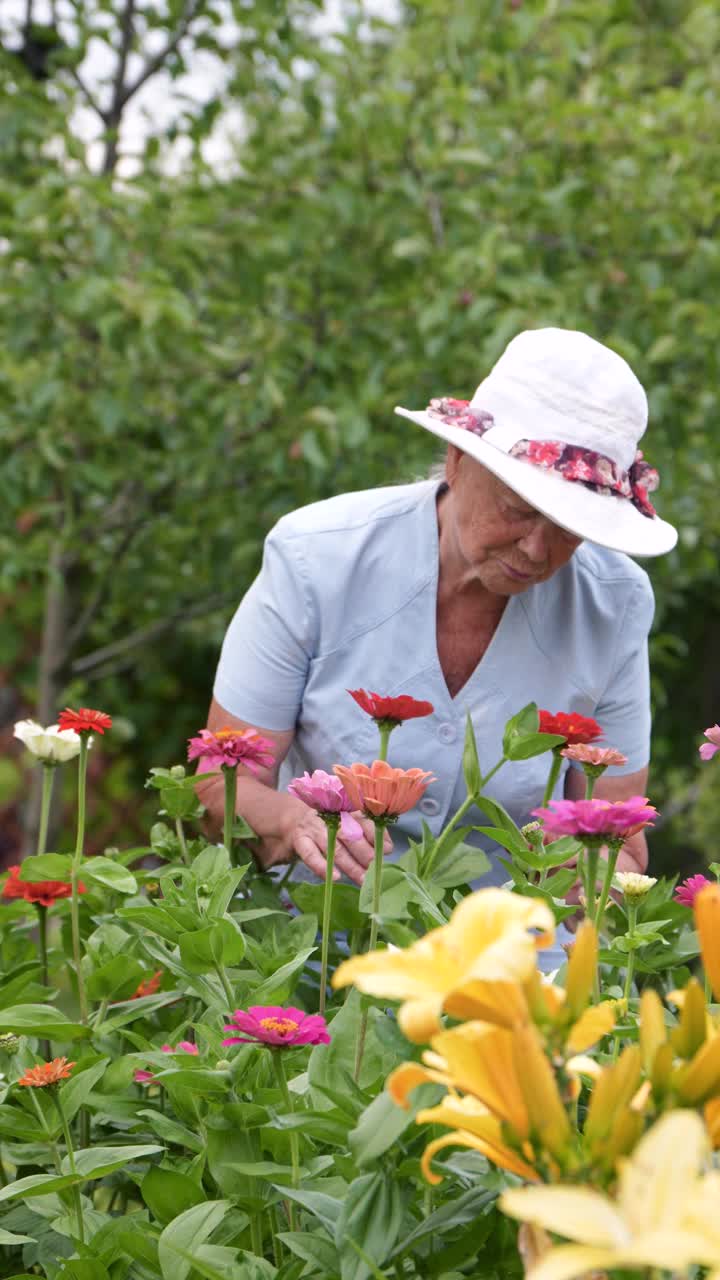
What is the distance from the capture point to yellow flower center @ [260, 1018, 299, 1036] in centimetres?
88

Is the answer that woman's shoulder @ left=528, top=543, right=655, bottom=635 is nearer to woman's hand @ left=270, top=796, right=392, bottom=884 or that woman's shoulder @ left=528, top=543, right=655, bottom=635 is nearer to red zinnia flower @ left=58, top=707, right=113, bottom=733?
woman's hand @ left=270, top=796, right=392, bottom=884

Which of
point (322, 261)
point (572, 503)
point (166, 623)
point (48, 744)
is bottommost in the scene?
point (166, 623)

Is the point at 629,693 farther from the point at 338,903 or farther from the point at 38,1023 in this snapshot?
the point at 38,1023

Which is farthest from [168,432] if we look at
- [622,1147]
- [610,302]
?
[622,1147]

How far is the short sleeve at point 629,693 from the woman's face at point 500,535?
0.72ft

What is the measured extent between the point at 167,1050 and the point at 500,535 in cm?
86

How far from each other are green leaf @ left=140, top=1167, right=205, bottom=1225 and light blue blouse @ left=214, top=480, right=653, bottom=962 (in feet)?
2.94

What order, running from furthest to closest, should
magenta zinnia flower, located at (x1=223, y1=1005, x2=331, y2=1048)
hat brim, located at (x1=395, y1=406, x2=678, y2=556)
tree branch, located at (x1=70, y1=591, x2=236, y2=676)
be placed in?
tree branch, located at (x1=70, y1=591, x2=236, y2=676) → hat brim, located at (x1=395, y1=406, x2=678, y2=556) → magenta zinnia flower, located at (x1=223, y1=1005, x2=331, y2=1048)

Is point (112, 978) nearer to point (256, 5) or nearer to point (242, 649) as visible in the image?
point (242, 649)

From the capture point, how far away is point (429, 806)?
6.05ft

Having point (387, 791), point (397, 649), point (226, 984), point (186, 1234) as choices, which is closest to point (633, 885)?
point (387, 791)

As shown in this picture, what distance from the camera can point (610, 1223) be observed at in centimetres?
44

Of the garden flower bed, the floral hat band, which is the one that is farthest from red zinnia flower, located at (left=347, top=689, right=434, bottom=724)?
the floral hat band

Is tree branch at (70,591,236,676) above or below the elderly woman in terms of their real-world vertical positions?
below
